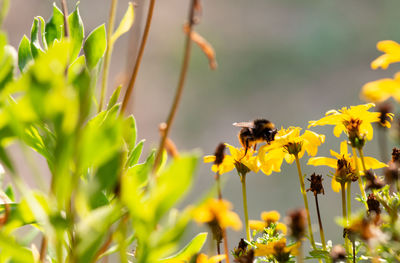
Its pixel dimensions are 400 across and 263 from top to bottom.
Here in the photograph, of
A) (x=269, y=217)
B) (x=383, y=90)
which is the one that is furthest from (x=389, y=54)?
(x=269, y=217)

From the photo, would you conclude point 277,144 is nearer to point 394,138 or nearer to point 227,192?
point 394,138

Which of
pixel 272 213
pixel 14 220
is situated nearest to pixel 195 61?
pixel 272 213

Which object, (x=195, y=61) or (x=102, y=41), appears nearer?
(x=102, y=41)

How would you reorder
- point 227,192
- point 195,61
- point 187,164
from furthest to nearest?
point 195,61
point 227,192
point 187,164

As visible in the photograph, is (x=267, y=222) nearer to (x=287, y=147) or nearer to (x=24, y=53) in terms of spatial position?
(x=287, y=147)

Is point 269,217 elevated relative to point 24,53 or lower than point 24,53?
lower

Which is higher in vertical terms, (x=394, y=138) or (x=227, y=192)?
(x=394, y=138)

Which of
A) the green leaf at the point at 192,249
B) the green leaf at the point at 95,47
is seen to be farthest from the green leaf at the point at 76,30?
the green leaf at the point at 192,249
